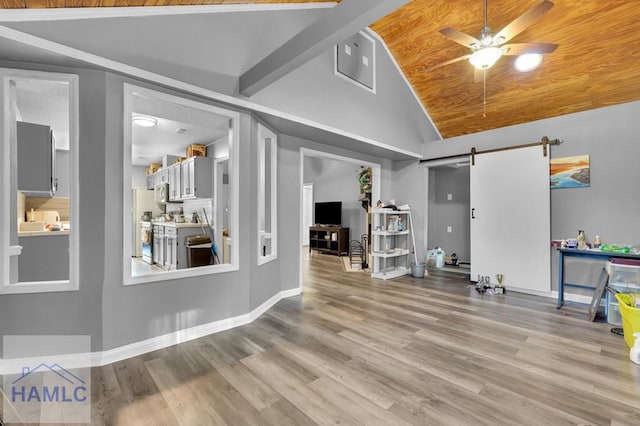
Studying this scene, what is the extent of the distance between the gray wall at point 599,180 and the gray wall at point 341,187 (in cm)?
418

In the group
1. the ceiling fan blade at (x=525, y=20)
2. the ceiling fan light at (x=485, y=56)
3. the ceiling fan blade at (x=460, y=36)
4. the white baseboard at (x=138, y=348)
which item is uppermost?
the ceiling fan blade at (x=460, y=36)

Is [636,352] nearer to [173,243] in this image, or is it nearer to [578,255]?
[578,255]

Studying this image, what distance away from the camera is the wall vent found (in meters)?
4.13

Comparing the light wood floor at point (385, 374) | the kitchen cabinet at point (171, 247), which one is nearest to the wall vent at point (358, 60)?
the light wood floor at point (385, 374)

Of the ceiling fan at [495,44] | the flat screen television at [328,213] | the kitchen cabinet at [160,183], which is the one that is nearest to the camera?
the ceiling fan at [495,44]

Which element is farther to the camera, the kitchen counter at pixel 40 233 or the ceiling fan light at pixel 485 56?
the kitchen counter at pixel 40 233

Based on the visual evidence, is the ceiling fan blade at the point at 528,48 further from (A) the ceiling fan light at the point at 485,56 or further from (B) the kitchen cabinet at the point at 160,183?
(B) the kitchen cabinet at the point at 160,183

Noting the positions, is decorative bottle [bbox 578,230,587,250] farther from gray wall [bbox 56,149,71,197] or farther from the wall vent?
gray wall [bbox 56,149,71,197]

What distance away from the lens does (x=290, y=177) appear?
412 cm

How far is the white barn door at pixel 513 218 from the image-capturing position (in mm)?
4152

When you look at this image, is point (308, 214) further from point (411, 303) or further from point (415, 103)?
point (411, 303)

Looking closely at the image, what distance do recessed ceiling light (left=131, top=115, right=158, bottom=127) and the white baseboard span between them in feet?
10.0

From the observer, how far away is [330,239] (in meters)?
7.87

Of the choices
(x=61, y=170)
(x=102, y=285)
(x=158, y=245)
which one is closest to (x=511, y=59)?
(x=102, y=285)
